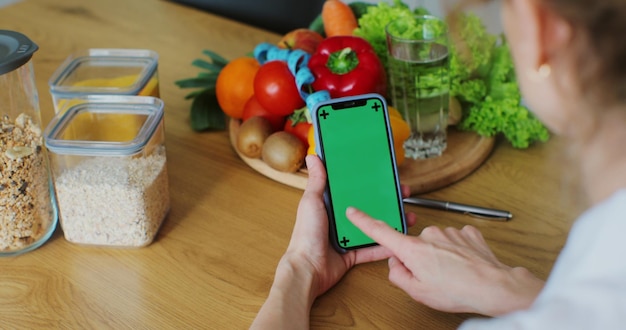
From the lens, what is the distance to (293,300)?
977 mm

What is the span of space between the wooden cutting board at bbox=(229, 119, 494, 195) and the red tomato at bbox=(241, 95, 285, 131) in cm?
6

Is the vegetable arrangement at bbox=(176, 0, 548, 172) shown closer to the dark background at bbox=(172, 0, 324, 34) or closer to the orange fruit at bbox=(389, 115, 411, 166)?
the orange fruit at bbox=(389, 115, 411, 166)

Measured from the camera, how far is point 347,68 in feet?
4.29

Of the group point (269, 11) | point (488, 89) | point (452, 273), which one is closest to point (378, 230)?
point (452, 273)

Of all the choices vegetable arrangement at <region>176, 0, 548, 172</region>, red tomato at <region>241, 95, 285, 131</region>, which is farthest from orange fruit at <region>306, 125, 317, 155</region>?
red tomato at <region>241, 95, 285, 131</region>

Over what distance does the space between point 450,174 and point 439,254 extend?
31 centimetres

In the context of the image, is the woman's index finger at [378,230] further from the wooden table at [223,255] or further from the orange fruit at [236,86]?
the orange fruit at [236,86]

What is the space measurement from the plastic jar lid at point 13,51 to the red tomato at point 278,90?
40 centimetres

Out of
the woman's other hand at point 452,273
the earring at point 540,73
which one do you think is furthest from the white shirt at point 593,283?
the woman's other hand at point 452,273

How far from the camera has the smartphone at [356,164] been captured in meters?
1.08

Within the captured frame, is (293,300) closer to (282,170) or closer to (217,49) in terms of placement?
(282,170)

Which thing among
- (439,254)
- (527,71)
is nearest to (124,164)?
(439,254)

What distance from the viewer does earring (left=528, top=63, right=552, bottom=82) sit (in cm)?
70

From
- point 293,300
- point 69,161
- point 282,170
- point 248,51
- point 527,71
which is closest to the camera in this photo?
point 527,71
